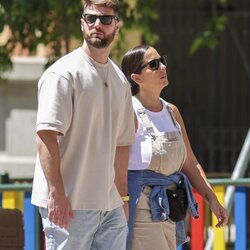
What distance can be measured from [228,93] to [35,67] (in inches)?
108

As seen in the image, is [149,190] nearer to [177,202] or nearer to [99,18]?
[177,202]

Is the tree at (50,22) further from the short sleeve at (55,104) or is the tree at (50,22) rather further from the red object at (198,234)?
the short sleeve at (55,104)

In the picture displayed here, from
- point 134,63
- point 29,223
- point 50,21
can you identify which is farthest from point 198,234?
point 50,21

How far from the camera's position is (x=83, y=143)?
4.46 meters

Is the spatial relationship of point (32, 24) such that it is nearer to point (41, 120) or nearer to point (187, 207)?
point (187, 207)

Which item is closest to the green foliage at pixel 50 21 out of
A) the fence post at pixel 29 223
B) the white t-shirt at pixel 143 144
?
the fence post at pixel 29 223

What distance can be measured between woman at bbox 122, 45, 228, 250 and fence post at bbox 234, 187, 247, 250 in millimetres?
1163

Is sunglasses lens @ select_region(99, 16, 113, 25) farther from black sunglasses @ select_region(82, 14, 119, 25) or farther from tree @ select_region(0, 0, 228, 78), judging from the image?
tree @ select_region(0, 0, 228, 78)

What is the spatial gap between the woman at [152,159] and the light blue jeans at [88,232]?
48 cm

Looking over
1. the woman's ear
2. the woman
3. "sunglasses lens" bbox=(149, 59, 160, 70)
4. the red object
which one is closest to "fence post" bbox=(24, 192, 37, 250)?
the red object

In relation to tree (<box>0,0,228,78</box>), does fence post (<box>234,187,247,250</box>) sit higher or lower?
lower

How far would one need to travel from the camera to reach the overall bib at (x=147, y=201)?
5.11 metres

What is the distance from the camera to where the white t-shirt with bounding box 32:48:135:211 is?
4392 millimetres

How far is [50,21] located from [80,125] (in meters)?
4.72
